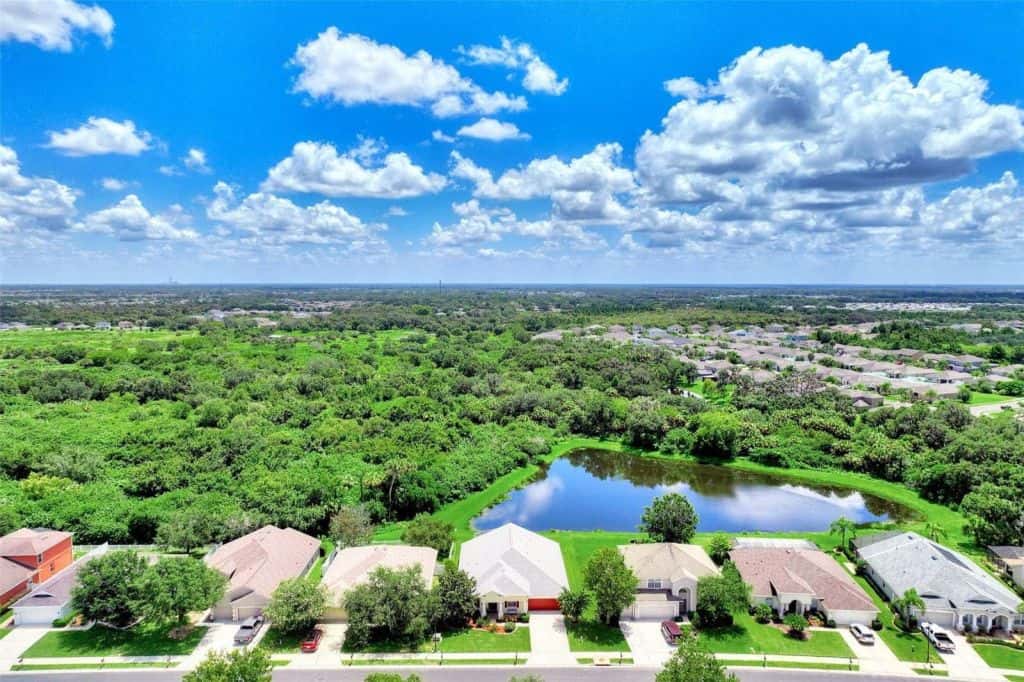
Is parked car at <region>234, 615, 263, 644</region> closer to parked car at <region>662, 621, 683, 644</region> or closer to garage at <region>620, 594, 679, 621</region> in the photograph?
garage at <region>620, 594, 679, 621</region>

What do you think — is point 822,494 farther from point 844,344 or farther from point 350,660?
point 844,344

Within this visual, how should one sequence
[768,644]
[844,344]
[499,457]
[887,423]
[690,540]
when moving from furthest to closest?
[844,344] → [887,423] → [499,457] → [690,540] → [768,644]

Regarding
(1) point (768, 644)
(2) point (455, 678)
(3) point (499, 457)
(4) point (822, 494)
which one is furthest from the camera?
(3) point (499, 457)

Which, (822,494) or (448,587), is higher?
(448,587)

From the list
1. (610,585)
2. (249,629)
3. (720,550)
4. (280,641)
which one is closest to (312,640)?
(280,641)

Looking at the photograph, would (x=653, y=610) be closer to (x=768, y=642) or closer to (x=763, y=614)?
(x=768, y=642)

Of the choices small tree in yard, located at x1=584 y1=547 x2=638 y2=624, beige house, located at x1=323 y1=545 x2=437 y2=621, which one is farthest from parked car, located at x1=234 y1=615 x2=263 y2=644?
small tree in yard, located at x1=584 y1=547 x2=638 y2=624

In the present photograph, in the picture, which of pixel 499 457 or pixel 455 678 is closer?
pixel 455 678

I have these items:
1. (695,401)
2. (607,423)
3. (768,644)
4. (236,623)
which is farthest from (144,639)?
(695,401)
